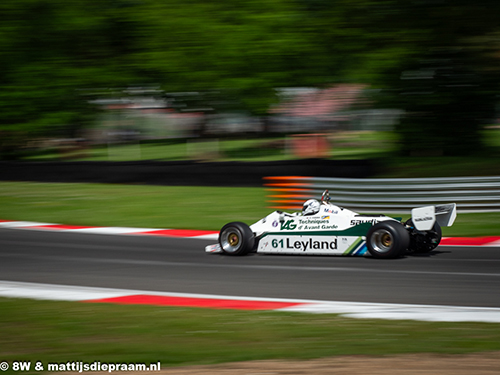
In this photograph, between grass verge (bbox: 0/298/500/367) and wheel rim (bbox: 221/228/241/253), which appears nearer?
grass verge (bbox: 0/298/500/367)

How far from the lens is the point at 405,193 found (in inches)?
532

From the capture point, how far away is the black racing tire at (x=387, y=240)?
29.5ft

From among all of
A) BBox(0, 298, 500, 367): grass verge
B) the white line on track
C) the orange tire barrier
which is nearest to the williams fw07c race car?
the white line on track

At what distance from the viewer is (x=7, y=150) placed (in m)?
25.2

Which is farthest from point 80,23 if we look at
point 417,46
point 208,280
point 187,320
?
point 187,320

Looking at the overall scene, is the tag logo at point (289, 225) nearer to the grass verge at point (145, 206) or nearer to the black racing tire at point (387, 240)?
the black racing tire at point (387, 240)

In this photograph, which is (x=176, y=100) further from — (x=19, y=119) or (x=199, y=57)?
(x=19, y=119)

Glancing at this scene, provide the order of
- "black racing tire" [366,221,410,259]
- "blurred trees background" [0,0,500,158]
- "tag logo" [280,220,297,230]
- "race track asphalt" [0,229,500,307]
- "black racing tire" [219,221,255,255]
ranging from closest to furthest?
"race track asphalt" [0,229,500,307]
"black racing tire" [366,221,410,259]
"tag logo" [280,220,297,230]
"black racing tire" [219,221,255,255]
"blurred trees background" [0,0,500,158]

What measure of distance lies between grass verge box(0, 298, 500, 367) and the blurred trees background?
13.5 metres

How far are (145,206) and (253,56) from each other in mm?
9220

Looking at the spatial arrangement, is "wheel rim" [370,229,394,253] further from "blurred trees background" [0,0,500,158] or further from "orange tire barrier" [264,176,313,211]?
"blurred trees background" [0,0,500,158]

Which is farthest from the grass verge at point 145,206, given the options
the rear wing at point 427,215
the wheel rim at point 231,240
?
the wheel rim at point 231,240

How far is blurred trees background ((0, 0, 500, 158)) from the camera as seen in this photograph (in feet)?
62.7

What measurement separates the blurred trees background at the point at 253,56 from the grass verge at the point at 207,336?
531 inches
